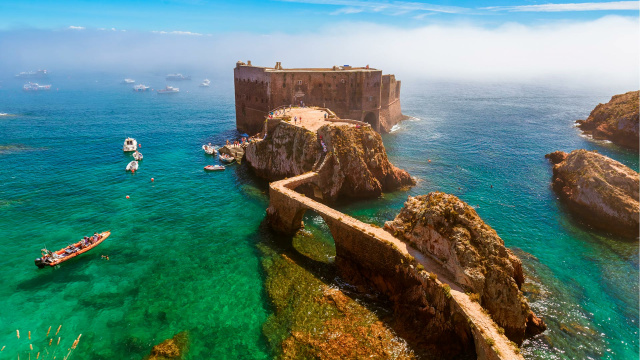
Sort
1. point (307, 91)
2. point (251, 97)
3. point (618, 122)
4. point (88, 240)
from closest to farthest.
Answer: point (88, 240) → point (307, 91) → point (251, 97) → point (618, 122)

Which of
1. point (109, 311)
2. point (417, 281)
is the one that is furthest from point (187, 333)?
point (417, 281)

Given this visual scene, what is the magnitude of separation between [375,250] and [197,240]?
20.0 m

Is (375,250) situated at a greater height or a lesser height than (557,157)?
lesser

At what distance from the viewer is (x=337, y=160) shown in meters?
44.4

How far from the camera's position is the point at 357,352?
73.0 ft

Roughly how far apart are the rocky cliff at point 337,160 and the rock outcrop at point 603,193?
21648 millimetres

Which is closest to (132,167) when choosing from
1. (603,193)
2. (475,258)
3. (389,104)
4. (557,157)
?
(475,258)

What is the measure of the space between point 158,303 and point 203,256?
277 inches

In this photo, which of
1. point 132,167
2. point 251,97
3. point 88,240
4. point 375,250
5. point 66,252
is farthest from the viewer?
point 251,97

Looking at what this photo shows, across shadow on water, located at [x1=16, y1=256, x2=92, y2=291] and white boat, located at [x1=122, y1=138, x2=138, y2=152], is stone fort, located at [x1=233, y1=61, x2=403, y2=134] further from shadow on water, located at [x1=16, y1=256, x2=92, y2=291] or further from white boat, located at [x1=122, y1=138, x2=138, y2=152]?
shadow on water, located at [x1=16, y1=256, x2=92, y2=291]

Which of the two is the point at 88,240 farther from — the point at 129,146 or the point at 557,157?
the point at 557,157

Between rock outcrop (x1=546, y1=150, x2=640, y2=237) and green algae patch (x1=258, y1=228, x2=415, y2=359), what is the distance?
33.8 meters

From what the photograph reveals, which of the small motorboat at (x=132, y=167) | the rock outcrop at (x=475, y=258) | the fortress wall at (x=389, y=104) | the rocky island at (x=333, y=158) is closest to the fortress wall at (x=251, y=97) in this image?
the rocky island at (x=333, y=158)

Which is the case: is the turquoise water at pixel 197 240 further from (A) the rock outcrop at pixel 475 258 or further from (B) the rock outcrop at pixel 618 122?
(B) the rock outcrop at pixel 618 122
